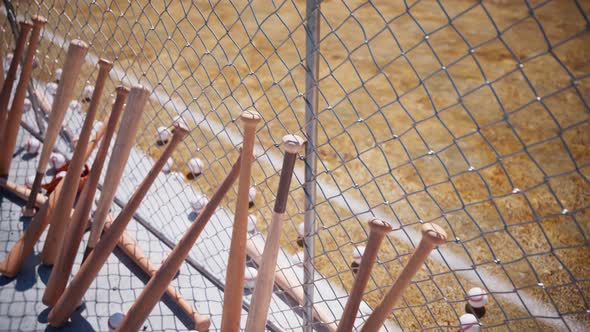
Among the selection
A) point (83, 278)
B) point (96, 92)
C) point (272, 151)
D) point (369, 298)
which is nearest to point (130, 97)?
point (96, 92)

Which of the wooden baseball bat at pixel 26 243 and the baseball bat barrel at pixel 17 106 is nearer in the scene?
the wooden baseball bat at pixel 26 243

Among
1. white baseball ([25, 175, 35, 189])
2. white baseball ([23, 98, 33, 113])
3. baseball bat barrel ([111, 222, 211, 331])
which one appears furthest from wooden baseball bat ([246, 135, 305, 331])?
white baseball ([23, 98, 33, 113])

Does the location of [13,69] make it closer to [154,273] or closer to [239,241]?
[154,273]

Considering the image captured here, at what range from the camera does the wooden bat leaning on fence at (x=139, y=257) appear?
5.46 feet

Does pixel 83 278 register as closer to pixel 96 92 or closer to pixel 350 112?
pixel 96 92

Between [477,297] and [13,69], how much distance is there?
200 cm

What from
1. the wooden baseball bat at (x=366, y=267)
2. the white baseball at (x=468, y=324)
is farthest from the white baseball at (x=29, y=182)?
the white baseball at (x=468, y=324)

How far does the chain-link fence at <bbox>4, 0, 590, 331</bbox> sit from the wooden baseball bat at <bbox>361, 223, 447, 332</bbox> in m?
0.11

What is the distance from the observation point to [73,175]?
1688 mm

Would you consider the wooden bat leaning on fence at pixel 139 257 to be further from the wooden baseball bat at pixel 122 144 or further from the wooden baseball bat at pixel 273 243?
the wooden baseball bat at pixel 273 243

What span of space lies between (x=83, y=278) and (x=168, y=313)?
1.12 ft

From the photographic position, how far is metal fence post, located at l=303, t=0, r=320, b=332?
1164 mm

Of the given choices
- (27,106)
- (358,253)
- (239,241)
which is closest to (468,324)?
(358,253)

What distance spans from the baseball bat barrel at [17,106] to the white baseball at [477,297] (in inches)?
74.4
